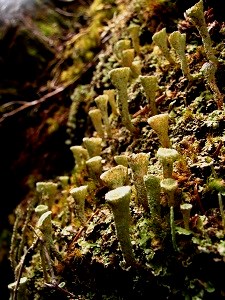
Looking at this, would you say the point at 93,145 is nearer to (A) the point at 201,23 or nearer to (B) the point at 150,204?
(B) the point at 150,204

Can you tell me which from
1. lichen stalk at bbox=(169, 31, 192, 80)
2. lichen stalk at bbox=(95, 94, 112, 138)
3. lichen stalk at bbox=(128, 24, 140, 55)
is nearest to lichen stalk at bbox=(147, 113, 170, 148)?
lichen stalk at bbox=(169, 31, 192, 80)

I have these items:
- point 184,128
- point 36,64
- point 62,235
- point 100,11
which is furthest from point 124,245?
point 36,64

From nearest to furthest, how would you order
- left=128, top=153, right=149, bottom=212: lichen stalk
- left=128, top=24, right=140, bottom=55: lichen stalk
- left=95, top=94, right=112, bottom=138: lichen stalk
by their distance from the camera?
left=128, top=153, right=149, bottom=212: lichen stalk → left=95, top=94, right=112, bottom=138: lichen stalk → left=128, top=24, right=140, bottom=55: lichen stalk

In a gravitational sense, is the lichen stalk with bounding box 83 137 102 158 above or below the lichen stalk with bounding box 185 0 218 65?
below

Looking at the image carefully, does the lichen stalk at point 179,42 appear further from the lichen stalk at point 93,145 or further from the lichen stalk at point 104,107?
the lichen stalk at point 93,145

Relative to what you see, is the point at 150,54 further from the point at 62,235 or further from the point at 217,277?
the point at 217,277

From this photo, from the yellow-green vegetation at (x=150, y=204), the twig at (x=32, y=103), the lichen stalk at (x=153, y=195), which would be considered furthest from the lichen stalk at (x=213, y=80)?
the twig at (x=32, y=103)

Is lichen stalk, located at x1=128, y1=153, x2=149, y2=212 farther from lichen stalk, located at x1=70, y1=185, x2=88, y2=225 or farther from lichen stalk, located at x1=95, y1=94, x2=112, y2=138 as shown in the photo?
lichen stalk, located at x1=95, y1=94, x2=112, y2=138

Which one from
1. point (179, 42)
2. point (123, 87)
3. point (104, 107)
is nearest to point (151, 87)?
A: point (123, 87)

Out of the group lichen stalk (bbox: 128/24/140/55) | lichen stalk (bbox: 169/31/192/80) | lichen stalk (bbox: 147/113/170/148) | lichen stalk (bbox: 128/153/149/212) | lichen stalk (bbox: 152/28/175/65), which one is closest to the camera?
lichen stalk (bbox: 128/153/149/212)
